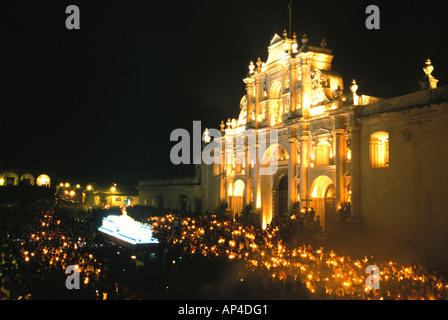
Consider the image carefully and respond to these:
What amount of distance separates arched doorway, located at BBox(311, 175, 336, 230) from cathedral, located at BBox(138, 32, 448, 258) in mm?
59

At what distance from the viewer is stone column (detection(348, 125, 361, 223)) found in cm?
2028

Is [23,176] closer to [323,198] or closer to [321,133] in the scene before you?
[323,198]

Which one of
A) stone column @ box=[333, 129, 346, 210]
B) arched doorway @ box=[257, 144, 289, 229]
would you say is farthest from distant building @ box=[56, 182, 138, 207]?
stone column @ box=[333, 129, 346, 210]

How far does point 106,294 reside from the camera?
11.0 m

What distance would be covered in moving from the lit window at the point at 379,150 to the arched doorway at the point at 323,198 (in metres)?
3.69

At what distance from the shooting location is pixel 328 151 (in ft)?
77.8

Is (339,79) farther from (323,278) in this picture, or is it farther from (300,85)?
(323,278)

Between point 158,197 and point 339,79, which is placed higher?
point 339,79

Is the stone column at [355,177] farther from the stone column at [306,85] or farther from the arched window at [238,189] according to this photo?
the arched window at [238,189]

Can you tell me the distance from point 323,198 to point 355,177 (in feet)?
12.1

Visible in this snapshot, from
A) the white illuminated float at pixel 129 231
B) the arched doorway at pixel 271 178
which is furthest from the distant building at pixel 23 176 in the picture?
the arched doorway at pixel 271 178

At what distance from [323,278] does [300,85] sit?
588 inches

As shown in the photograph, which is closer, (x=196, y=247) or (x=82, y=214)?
(x=196, y=247)

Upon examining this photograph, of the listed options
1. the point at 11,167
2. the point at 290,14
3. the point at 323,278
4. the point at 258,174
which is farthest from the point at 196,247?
the point at 11,167
